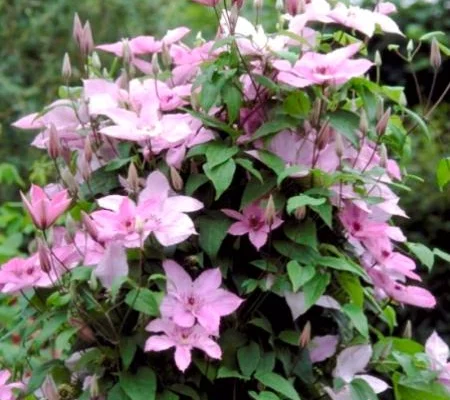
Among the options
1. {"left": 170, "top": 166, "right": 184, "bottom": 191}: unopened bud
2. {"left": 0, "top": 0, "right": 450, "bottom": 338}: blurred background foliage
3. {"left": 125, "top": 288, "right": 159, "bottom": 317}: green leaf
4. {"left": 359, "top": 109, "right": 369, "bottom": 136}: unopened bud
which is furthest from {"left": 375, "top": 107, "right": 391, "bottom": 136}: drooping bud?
{"left": 0, "top": 0, "right": 450, "bottom": 338}: blurred background foliage

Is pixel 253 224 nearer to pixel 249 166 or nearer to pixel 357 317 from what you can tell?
pixel 249 166

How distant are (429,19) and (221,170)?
16.4ft

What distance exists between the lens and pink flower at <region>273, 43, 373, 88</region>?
4.69ft

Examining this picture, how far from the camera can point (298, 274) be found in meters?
1.40

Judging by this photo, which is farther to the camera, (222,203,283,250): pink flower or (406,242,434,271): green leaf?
(406,242,434,271): green leaf

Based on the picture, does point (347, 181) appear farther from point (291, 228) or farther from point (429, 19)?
point (429, 19)

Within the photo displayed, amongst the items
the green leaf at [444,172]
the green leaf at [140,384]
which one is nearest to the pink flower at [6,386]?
the green leaf at [140,384]

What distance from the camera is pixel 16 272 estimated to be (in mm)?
1516

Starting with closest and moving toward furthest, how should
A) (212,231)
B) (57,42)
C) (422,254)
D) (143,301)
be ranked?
(143,301) → (212,231) → (422,254) → (57,42)

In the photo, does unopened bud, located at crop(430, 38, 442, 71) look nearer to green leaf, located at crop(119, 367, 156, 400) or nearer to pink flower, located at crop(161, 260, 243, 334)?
pink flower, located at crop(161, 260, 243, 334)

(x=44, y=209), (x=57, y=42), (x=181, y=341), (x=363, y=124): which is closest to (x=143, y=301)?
(x=181, y=341)

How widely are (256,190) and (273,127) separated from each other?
0.09 m

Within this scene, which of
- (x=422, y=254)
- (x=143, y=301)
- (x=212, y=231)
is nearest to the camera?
(x=143, y=301)

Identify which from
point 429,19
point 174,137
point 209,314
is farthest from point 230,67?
point 429,19
